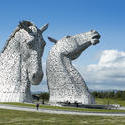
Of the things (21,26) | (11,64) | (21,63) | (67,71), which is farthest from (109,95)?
(21,26)

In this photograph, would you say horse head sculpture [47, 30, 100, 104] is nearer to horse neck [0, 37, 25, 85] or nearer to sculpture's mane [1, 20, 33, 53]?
horse neck [0, 37, 25, 85]

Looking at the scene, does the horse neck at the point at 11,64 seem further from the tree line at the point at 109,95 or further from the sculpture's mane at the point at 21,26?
the tree line at the point at 109,95

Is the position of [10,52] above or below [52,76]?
above

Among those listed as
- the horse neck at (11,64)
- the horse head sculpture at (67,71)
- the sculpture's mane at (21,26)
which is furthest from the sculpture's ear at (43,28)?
the horse neck at (11,64)

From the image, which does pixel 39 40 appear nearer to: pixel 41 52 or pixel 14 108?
pixel 41 52

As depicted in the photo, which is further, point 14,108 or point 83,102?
point 83,102

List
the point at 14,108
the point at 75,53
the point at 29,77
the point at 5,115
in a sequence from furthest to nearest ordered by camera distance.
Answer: the point at 75,53 → the point at 29,77 → the point at 14,108 → the point at 5,115

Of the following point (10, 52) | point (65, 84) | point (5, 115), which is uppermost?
point (10, 52)

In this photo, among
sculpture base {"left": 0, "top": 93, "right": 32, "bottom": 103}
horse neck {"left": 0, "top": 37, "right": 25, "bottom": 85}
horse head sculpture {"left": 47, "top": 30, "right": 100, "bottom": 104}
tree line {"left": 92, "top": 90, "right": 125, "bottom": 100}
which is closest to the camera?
sculpture base {"left": 0, "top": 93, "right": 32, "bottom": 103}

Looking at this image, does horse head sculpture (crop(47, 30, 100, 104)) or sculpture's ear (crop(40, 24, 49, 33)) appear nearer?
horse head sculpture (crop(47, 30, 100, 104))

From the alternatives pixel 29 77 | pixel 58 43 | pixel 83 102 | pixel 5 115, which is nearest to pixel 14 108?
pixel 5 115

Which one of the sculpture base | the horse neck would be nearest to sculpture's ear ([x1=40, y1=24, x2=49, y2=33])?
the horse neck

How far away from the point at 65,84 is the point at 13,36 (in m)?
7.43

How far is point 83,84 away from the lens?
Result: 1278 inches
